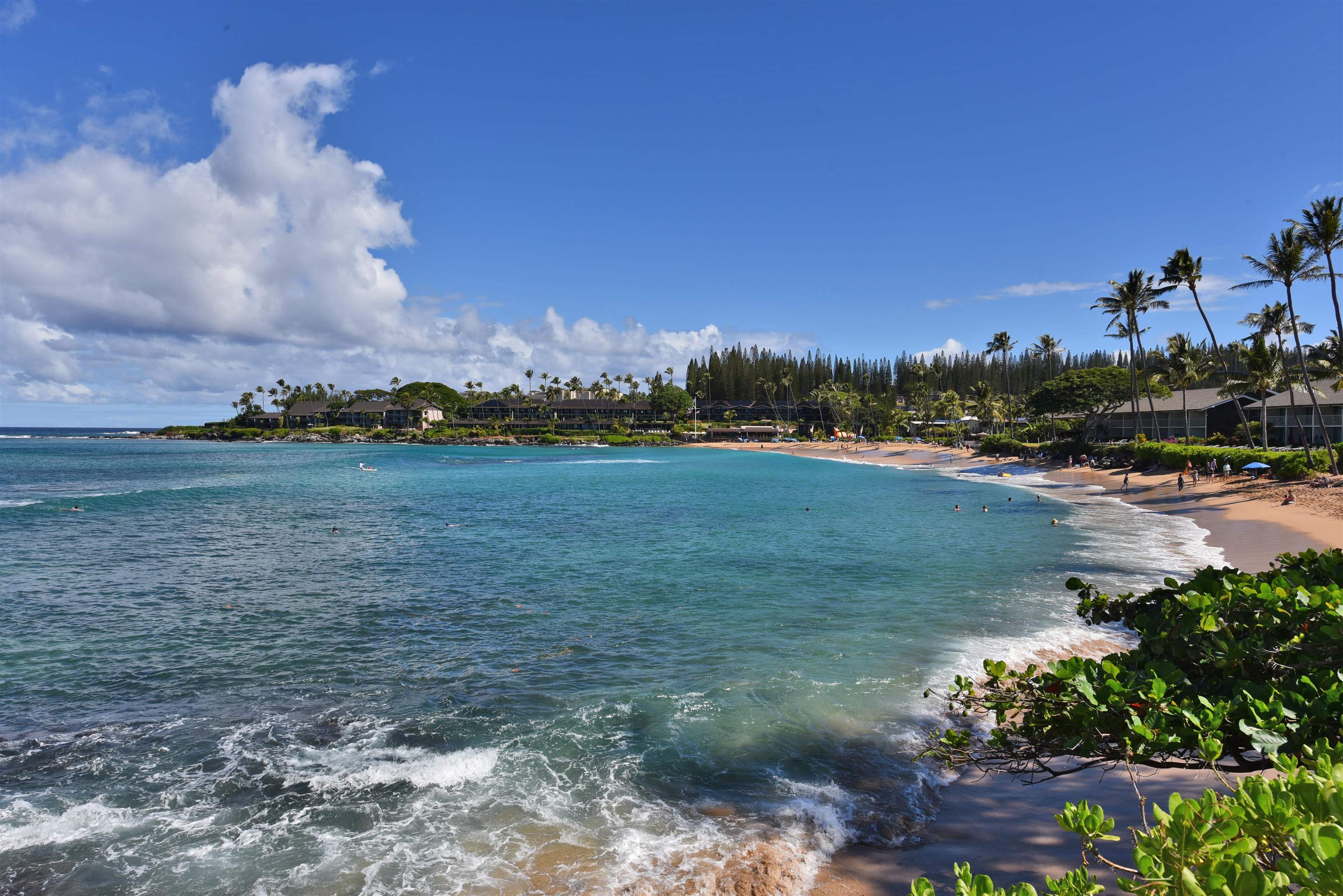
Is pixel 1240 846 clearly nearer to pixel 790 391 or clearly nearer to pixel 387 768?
pixel 387 768

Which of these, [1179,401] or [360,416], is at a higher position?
[360,416]

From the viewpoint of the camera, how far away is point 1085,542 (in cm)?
2845

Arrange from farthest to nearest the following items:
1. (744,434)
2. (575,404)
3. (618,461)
→ (575,404), (744,434), (618,461)

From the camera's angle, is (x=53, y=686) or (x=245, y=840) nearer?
(x=245, y=840)

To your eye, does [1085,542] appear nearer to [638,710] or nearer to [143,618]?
[638,710]

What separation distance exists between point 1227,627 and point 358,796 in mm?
10579

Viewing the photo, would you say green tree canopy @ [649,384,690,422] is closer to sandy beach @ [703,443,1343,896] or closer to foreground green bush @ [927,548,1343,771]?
sandy beach @ [703,443,1343,896]

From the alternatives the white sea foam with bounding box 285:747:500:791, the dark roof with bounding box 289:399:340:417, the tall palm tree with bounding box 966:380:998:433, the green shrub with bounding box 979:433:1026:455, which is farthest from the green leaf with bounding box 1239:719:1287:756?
the dark roof with bounding box 289:399:340:417

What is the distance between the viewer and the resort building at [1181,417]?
6049 cm

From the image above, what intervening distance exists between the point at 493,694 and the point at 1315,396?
61104 mm

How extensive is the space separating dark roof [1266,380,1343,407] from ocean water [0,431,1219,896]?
102 feet

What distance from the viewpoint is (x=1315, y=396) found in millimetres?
47938

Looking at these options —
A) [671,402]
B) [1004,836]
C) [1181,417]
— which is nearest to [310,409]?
[671,402]

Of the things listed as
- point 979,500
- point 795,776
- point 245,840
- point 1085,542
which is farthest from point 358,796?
point 979,500
